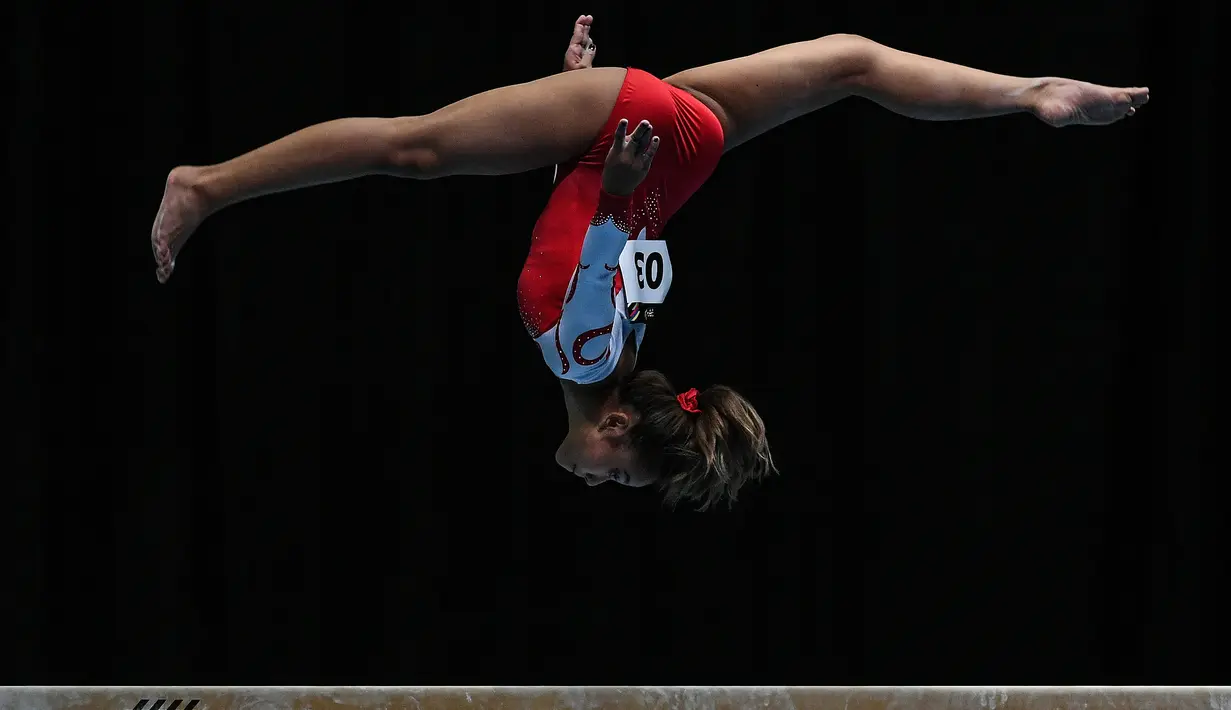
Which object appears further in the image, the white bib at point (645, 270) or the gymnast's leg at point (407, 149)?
the white bib at point (645, 270)

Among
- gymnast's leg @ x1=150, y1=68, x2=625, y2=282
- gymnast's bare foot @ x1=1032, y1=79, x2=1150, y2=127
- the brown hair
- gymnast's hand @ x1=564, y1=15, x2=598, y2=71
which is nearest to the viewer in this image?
gymnast's leg @ x1=150, y1=68, x2=625, y2=282

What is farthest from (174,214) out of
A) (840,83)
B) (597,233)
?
(840,83)

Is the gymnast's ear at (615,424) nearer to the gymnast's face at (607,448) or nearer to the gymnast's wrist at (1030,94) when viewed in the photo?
the gymnast's face at (607,448)

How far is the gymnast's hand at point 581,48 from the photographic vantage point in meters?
3.59

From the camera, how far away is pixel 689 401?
325 cm

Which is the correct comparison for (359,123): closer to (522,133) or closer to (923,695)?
(522,133)

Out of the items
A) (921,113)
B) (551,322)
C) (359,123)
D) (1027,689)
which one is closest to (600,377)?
(551,322)

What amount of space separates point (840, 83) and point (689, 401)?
0.80 m

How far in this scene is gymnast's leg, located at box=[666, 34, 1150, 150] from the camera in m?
3.24

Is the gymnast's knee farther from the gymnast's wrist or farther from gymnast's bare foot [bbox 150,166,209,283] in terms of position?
the gymnast's wrist

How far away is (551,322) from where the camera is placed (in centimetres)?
308

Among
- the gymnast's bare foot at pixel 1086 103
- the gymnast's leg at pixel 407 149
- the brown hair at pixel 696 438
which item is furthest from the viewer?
the brown hair at pixel 696 438

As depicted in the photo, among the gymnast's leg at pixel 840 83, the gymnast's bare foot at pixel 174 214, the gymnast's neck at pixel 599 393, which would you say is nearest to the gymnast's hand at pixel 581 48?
the gymnast's leg at pixel 840 83

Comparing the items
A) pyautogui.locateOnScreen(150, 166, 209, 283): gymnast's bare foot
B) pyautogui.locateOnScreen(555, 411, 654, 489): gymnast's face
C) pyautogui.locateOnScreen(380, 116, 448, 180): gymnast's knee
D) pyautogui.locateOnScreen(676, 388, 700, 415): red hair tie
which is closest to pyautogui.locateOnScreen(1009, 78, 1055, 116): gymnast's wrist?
pyautogui.locateOnScreen(676, 388, 700, 415): red hair tie
